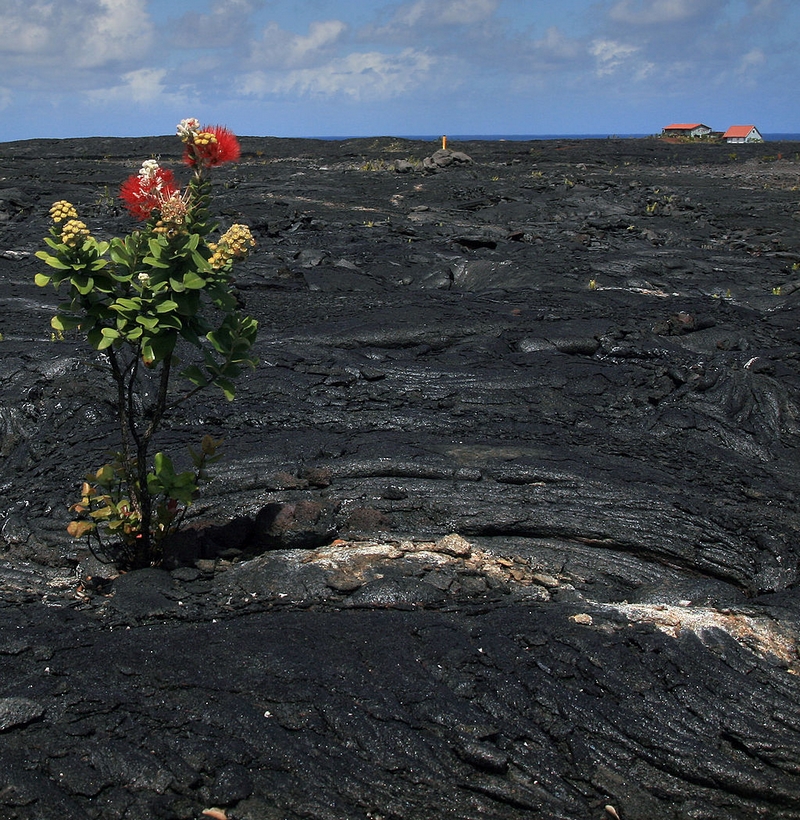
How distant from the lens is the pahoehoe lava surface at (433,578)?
3607 millimetres

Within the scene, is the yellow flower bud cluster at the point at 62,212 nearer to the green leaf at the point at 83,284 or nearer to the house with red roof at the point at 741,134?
the green leaf at the point at 83,284

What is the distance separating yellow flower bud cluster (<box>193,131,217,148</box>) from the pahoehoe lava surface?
1386mm

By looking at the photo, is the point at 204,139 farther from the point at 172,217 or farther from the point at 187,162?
the point at 172,217

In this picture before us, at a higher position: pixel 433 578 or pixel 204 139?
pixel 204 139

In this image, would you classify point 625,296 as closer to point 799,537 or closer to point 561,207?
point 799,537

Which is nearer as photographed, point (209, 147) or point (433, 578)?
point (209, 147)

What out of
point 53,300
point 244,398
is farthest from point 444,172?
point 244,398

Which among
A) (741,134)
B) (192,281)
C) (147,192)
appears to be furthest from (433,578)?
(741,134)

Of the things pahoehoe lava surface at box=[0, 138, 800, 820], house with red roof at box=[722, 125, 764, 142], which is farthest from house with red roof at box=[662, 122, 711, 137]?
pahoehoe lava surface at box=[0, 138, 800, 820]

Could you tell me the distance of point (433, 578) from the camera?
5082 mm

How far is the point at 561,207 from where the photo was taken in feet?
68.3

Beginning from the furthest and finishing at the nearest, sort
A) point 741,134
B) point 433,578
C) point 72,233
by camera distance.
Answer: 1. point 741,134
2. point 433,578
3. point 72,233

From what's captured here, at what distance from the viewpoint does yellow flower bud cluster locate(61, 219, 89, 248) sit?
4.35 metres

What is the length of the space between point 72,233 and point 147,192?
43cm
